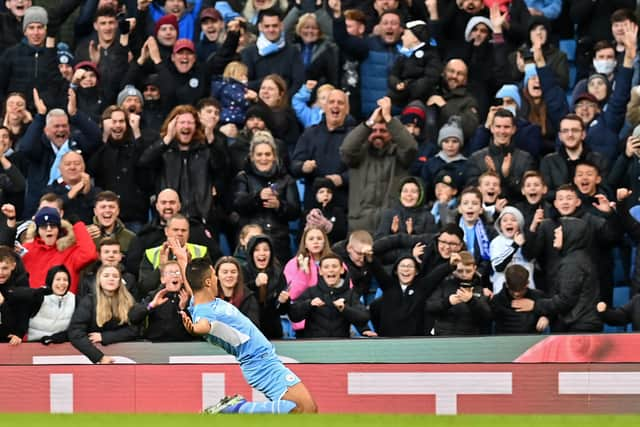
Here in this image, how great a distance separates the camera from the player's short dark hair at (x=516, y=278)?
14828mm

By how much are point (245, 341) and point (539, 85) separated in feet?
20.1

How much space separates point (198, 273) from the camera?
41.8 ft

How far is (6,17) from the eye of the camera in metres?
20.3

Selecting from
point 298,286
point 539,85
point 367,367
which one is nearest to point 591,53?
point 539,85

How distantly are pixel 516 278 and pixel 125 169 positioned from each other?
4946 millimetres

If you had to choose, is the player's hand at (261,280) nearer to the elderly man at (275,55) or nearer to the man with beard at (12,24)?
the elderly man at (275,55)

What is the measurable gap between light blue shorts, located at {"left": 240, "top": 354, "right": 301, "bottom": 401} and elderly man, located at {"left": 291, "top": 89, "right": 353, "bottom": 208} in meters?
4.43

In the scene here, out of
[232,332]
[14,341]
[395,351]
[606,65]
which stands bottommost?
[395,351]

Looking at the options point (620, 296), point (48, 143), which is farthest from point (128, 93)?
point (620, 296)

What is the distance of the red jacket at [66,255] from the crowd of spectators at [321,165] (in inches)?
0.9

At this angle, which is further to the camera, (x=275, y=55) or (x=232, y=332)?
(x=275, y=55)

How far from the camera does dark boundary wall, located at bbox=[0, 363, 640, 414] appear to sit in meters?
13.1

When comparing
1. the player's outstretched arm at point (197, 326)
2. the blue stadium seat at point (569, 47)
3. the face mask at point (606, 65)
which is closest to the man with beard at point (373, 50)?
the blue stadium seat at point (569, 47)

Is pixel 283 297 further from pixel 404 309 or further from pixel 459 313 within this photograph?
pixel 459 313
